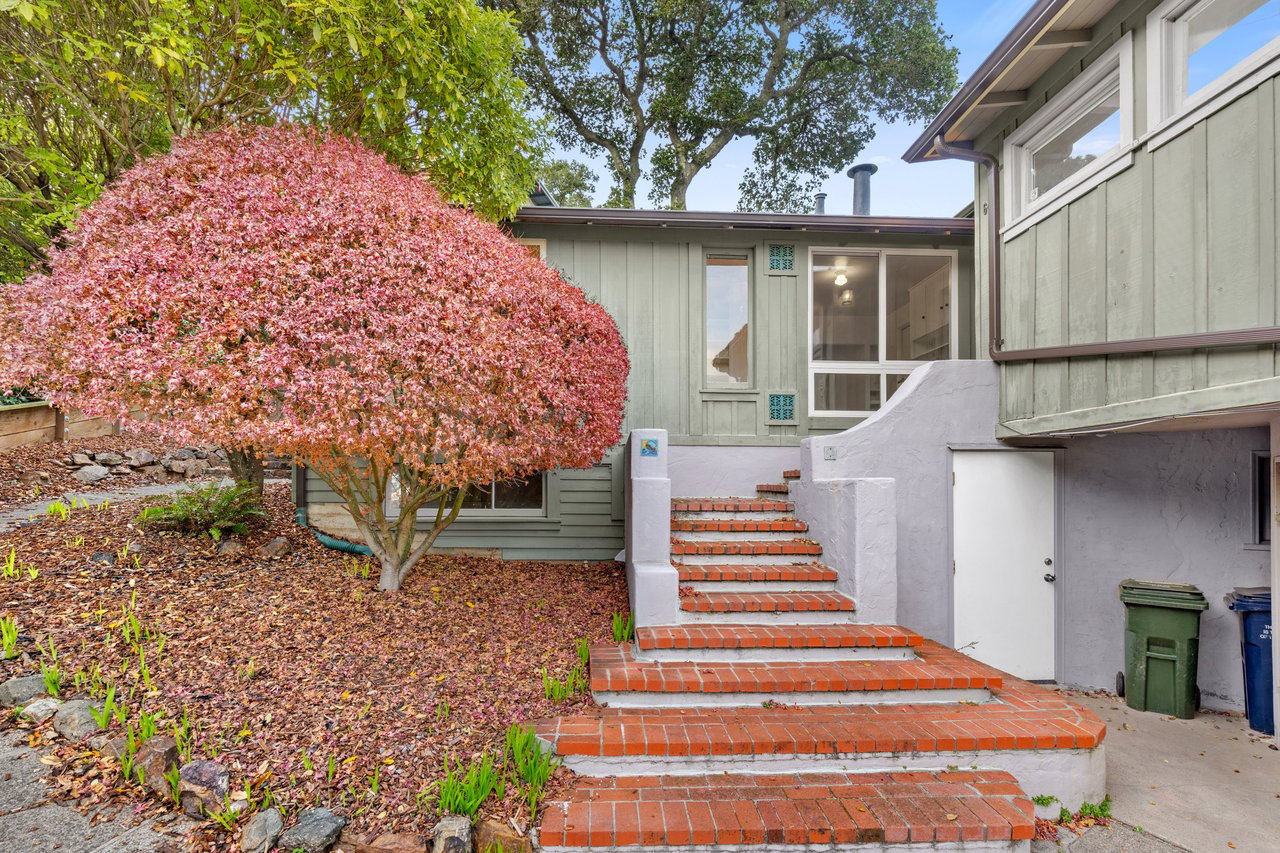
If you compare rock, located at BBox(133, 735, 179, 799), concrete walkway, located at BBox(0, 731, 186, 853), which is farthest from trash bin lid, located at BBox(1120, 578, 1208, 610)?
rock, located at BBox(133, 735, 179, 799)

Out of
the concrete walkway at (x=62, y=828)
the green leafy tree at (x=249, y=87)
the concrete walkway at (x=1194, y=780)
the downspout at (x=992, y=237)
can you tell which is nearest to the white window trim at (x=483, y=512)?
the green leafy tree at (x=249, y=87)

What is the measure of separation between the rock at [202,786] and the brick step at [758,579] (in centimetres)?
290

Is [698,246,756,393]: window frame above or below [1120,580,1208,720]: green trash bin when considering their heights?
above

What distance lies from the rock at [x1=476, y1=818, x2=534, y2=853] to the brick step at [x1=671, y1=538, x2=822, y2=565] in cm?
235

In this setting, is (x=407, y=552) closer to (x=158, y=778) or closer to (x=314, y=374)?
(x=314, y=374)

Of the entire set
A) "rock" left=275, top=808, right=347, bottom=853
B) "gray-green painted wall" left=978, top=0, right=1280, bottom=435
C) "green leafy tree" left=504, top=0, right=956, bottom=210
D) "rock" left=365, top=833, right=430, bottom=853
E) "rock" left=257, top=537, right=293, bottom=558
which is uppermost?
"green leafy tree" left=504, top=0, right=956, bottom=210

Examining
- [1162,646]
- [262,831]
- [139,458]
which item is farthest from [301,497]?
[1162,646]

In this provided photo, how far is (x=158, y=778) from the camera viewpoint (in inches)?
102

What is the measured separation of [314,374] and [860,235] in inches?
226

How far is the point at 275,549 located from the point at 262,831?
9.95 feet

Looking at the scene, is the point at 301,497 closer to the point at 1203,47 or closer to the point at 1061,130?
the point at 1061,130

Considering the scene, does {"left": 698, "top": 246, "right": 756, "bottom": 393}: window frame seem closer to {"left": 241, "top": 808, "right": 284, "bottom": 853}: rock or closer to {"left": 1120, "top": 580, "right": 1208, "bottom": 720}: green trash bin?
{"left": 1120, "top": 580, "right": 1208, "bottom": 720}: green trash bin

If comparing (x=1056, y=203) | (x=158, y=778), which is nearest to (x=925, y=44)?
(x=1056, y=203)

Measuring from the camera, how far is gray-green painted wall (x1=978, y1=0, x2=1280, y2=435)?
3098 millimetres
